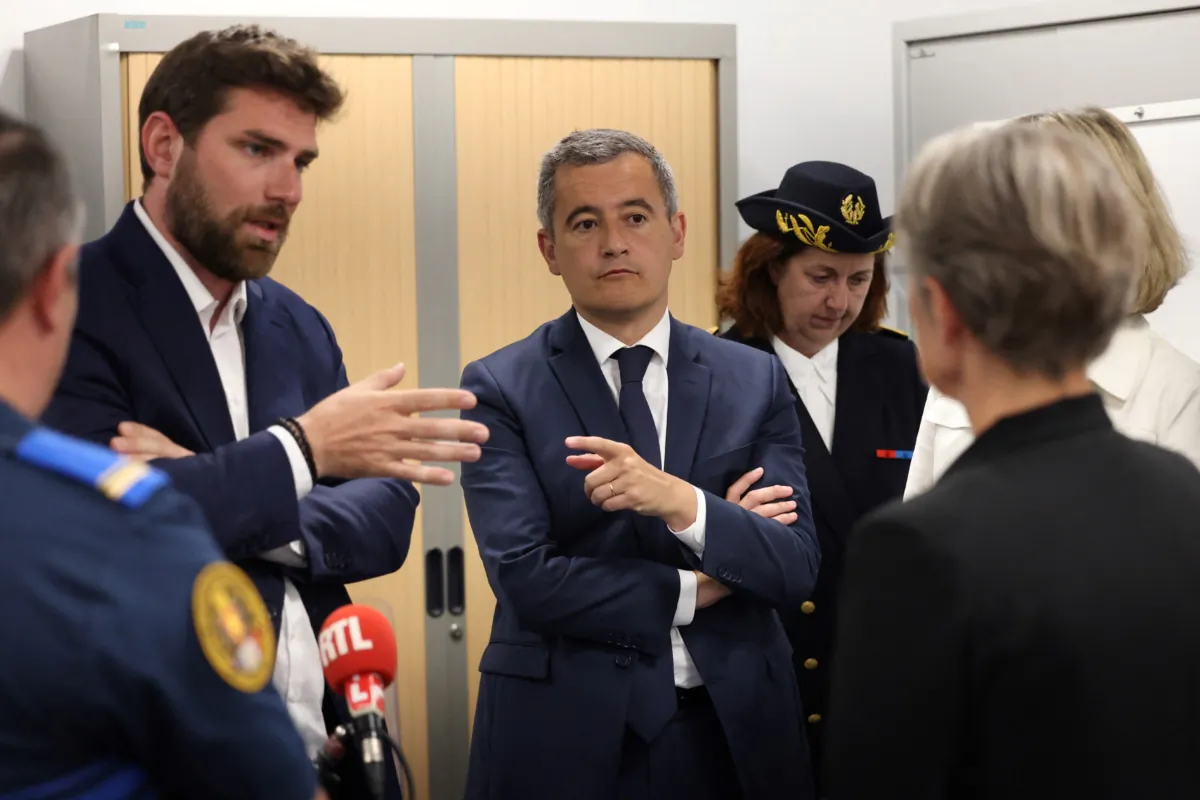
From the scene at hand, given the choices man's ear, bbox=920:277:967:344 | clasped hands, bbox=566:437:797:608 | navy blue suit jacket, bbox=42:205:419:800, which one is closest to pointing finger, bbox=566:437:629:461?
clasped hands, bbox=566:437:797:608

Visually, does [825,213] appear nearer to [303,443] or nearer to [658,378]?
[658,378]

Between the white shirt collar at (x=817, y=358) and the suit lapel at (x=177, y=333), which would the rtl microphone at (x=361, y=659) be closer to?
the suit lapel at (x=177, y=333)

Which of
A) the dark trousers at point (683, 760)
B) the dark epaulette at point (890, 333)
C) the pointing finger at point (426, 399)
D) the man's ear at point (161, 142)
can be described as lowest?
the dark trousers at point (683, 760)

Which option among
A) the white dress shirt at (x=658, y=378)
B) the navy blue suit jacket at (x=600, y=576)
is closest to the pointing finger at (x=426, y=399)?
the navy blue suit jacket at (x=600, y=576)

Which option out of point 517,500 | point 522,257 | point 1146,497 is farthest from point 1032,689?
point 522,257

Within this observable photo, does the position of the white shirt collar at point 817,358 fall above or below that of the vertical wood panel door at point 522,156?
below

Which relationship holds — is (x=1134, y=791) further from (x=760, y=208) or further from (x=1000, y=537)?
(x=760, y=208)

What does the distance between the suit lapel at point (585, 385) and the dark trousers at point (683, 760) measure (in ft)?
1.39

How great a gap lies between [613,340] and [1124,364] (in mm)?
778

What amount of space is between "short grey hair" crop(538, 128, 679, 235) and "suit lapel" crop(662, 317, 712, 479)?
11.2 inches

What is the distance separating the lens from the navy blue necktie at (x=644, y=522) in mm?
1967

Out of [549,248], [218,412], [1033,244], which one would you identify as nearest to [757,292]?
[549,248]

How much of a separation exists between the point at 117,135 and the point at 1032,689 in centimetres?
253

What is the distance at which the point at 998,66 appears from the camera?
3.38 m
